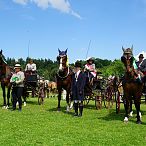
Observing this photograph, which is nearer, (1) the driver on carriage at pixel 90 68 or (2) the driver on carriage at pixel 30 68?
(1) the driver on carriage at pixel 90 68

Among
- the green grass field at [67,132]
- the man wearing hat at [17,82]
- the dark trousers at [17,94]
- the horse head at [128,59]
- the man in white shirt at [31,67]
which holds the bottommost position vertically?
the green grass field at [67,132]

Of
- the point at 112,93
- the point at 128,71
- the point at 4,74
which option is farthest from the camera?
the point at 112,93

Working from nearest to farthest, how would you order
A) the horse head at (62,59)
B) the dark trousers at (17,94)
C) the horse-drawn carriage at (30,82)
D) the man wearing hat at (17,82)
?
the man wearing hat at (17,82) < the dark trousers at (17,94) < the horse head at (62,59) < the horse-drawn carriage at (30,82)

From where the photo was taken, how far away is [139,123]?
524 inches

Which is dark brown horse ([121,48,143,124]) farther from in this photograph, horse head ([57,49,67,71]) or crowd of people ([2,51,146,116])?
horse head ([57,49,67,71])

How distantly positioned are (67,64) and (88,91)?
269cm

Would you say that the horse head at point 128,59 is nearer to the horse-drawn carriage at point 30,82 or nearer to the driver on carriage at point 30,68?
the horse-drawn carriage at point 30,82

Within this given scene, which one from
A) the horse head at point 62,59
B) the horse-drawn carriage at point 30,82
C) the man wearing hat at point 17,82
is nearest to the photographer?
the man wearing hat at point 17,82

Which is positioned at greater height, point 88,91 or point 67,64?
point 67,64

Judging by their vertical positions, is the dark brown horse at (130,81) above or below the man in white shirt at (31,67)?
below

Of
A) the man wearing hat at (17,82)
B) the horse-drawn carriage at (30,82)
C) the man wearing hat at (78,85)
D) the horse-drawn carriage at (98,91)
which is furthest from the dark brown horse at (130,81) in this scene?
the horse-drawn carriage at (30,82)

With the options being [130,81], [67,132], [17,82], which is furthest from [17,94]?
[67,132]

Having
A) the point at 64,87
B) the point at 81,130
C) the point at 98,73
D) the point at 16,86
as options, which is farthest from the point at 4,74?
the point at 81,130

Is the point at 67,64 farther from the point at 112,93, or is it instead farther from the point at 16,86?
the point at 112,93
